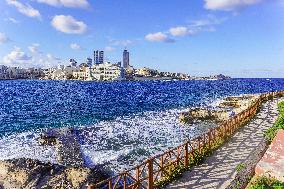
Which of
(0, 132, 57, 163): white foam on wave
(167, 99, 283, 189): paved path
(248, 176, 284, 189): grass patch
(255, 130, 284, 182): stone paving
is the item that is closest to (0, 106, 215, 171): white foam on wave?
(0, 132, 57, 163): white foam on wave

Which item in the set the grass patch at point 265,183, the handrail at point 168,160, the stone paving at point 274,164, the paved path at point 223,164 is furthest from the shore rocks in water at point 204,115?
the grass patch at point 265,183

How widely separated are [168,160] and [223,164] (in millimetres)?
3118

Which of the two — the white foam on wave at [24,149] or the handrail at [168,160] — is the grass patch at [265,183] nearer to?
the handrail at [168,160]

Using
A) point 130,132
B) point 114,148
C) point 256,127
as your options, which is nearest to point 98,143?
point 114,148

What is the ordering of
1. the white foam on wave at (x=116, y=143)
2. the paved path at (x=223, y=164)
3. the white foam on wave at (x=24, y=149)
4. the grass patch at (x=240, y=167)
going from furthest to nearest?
1. the white foam on wave at (x=24, y=149)
2. the white foam on wave at (x=116, y=143)
3. the grass patch at (x=240, y=167)
4. the paved path at (x=223, y=164)

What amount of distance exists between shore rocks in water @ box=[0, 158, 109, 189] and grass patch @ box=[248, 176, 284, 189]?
8.55 meters

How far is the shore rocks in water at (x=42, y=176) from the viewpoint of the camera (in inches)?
722

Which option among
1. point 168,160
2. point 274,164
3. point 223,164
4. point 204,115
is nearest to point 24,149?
point 168,160

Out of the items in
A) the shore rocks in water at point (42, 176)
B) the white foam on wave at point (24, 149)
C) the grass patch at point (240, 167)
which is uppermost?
the grass patch at point (240, 167)

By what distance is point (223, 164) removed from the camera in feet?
64.1

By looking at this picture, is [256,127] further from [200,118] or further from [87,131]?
[87,131]

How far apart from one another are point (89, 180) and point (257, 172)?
28.2 feet

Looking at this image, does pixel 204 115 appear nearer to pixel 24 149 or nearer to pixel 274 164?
pixel 24 149

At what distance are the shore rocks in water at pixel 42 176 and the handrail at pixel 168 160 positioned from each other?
121 cm
